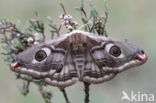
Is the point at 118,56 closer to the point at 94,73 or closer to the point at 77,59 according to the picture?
the point at 94,73

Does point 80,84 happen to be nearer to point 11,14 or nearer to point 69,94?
point 69,94

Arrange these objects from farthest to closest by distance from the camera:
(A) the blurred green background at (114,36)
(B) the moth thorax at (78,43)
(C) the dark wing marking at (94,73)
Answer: (A) the blurred green background at (114,36) < (B) the moth thorax at (78,43) < (C) the dark wing marking at (94,73)

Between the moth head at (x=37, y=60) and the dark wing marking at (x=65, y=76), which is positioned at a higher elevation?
Answer: the moth head at (x=37, y=60)

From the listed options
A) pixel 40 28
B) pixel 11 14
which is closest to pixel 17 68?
pixel 40 28

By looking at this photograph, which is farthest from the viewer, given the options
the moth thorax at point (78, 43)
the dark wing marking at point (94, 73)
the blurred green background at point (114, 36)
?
the blurred green background at point (114, 36)

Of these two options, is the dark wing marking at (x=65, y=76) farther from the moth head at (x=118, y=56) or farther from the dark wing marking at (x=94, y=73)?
the moth head at (x=118, y=56)

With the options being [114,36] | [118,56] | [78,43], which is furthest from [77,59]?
[114,36]

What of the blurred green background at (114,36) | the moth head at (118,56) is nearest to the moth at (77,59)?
the moth head at (118,56)
